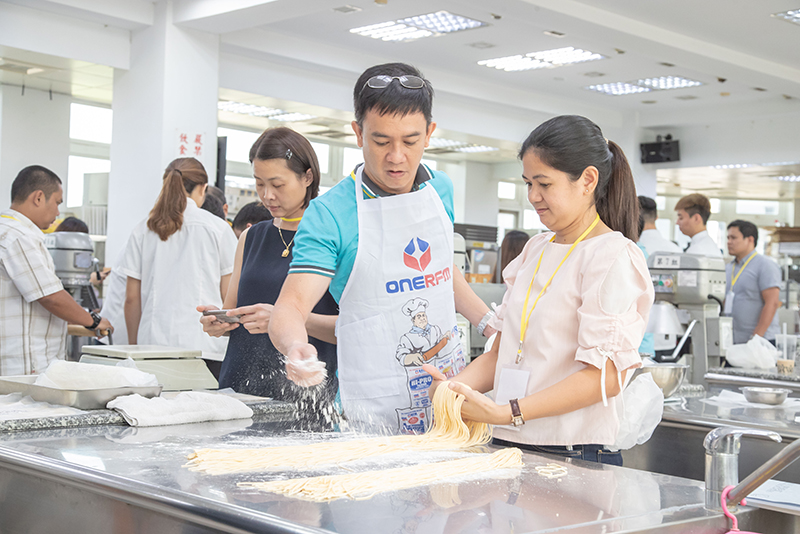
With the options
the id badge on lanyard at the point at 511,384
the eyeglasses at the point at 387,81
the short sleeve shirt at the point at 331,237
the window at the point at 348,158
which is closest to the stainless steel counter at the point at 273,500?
the id badge on lanyard at the point at 511,384

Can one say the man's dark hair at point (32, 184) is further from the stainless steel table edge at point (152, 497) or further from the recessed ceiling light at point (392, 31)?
the recessed ceiling light at point (392, 31)

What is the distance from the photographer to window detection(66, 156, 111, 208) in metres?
10.1

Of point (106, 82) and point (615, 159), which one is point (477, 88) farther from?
point (615, 159)

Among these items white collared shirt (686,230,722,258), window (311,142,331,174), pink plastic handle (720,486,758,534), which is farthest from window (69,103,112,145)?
pink plastic handle (720,486,758,534)

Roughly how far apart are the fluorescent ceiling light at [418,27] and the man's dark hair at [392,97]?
217 inches

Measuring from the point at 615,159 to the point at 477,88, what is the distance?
8240 millimetres

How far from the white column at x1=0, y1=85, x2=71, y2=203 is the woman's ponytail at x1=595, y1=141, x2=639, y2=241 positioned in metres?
8.41

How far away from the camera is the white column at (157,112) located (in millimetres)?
6590

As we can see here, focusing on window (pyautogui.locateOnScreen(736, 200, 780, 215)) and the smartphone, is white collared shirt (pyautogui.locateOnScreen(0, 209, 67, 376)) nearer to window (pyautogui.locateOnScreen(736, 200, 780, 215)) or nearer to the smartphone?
the smartphone

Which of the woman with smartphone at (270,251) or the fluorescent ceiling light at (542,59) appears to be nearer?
the woman with smartphone at (270,251)

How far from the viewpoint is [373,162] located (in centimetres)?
180

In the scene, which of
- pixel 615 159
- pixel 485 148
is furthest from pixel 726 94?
pixel 615 159

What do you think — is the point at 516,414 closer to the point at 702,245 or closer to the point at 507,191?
the point at 702,245

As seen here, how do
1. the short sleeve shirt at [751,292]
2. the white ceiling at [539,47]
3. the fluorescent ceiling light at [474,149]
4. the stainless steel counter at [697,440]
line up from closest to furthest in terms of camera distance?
the stainless steel counter at [697,440] → the short sleeve shirt at [751,292] → the white ceiling at [539,47] → the fluorescent ceiling light at [474,149]
